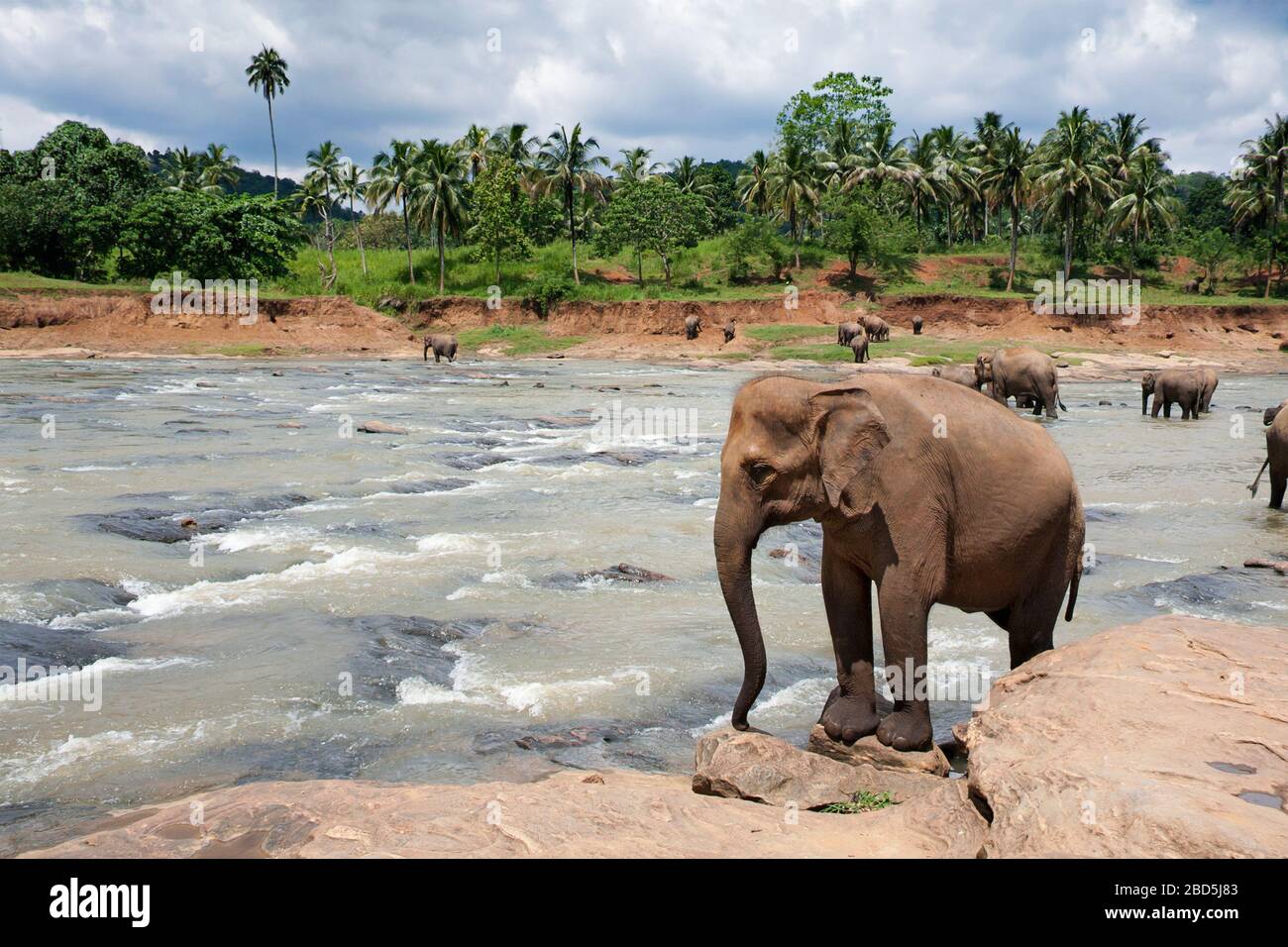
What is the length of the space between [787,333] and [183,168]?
57050 mm

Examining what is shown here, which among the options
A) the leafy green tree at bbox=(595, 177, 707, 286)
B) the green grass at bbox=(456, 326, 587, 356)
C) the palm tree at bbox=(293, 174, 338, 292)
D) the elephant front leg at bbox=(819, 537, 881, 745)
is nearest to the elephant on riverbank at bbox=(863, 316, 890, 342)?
the green grass at bbox=(456, 326, 587, 356)

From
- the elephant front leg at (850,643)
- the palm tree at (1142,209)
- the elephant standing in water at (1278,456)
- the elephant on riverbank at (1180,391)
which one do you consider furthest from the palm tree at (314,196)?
the elephant front leg at (850,643)

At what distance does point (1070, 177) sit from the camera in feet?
188

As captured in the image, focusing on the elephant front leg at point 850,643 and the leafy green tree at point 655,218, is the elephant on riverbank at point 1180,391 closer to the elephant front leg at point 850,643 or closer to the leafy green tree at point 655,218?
the elephant front leg at point 850,643

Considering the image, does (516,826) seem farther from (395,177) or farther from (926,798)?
(395,177)

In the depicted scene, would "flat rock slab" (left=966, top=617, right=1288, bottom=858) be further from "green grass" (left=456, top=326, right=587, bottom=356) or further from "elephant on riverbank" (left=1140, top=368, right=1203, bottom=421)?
"green grass" (left=456, top=326, right=587, bottom=356)

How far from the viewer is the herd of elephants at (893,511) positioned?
5.85 meters

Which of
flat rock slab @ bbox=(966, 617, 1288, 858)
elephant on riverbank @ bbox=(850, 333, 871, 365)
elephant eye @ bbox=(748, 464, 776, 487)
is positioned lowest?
flat rock slab @ bbox=(966, 617, 1288, 858)

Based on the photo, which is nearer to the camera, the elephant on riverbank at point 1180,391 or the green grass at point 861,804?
the green grass at point 861,804

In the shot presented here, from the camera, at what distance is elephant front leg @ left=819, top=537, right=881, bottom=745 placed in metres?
6.20

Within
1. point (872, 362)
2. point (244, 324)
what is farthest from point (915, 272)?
point (244, 324)

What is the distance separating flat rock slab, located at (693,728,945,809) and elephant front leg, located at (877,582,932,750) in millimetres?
357

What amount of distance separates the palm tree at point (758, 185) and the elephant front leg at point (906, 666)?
6420 centimetres

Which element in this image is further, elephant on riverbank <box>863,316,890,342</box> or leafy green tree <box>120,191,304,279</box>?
leafy green tree <box>120,191,304,279</box>
